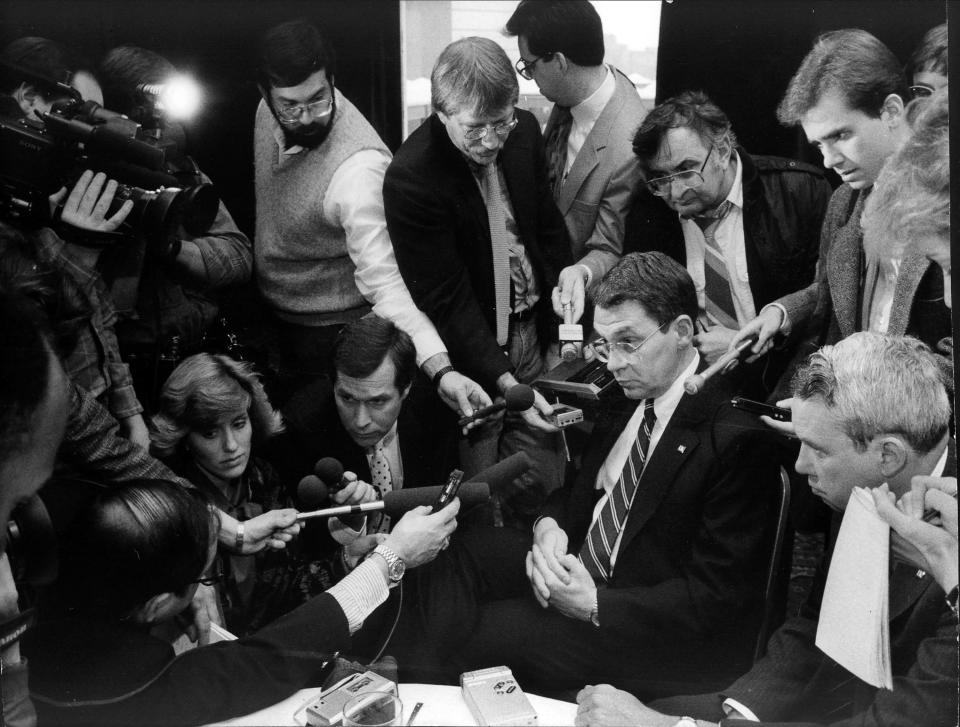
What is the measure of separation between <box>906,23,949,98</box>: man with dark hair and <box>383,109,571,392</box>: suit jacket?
1.03 metres

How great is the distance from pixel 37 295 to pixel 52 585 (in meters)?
0.81

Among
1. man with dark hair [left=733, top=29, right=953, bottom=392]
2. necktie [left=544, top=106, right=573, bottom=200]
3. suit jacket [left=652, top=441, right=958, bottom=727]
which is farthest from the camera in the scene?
necktie [left=544, top=106, right=573, bottom=200]

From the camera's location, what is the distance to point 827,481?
2.45 metres

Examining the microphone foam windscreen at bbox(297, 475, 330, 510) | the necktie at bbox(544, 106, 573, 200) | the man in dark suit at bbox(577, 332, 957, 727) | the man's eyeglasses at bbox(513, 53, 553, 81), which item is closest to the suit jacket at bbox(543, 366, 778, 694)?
the man in dark suit at bbox(577, 332, 957, 727)

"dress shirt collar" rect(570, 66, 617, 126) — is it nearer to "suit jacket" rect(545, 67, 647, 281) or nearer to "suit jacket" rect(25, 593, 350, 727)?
"suit jacket" rect(545, 67, 647, 281)

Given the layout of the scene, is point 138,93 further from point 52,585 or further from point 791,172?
point 791,172

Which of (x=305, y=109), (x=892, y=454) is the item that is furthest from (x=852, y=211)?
(x=305, y=109)

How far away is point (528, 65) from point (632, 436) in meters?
1.09

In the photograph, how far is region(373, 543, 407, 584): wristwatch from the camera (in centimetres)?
256

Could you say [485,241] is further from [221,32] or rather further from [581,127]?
[221,32]

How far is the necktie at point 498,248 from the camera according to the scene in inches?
102

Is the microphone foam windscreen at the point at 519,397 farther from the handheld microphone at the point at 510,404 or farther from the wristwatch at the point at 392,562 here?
the wristwatch at the point at 392,562

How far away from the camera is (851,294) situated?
2.52 m

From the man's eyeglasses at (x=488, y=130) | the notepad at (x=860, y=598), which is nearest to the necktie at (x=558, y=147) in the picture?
the man's eyeglasses at (x=488, y=130)
